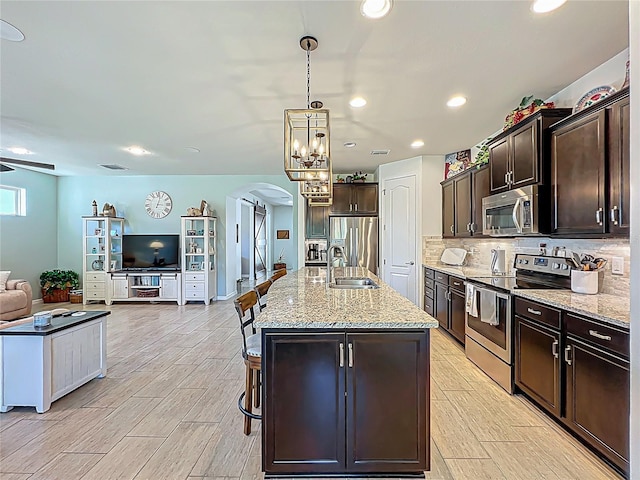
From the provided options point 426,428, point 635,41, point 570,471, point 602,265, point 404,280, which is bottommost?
point 570,471

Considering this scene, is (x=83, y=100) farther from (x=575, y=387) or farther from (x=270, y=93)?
(x=575, y=387)

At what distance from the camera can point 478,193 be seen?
4.20 meters

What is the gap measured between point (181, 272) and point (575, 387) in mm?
6431

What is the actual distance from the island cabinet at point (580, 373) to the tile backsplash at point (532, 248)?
495mm


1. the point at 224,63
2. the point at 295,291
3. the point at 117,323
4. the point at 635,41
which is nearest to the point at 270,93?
the point at 224,63

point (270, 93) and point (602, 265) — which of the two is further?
point (270, 93)

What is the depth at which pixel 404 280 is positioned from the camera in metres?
5.82

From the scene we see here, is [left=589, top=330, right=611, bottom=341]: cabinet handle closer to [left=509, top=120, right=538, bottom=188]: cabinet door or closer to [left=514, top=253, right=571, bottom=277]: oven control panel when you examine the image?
[left=514, top=253, right=571, bottom=277]: oven control panel

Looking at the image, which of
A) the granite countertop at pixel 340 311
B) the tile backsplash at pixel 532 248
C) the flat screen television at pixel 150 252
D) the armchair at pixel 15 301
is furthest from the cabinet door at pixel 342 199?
the armchair at pixel 15 301

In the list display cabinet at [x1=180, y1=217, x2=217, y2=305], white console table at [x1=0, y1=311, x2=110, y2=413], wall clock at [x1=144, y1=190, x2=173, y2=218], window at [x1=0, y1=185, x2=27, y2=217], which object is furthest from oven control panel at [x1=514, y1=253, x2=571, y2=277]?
window at [x1=0, y1=185, x2=27, y2=217]

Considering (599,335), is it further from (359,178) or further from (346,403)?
(359,178)

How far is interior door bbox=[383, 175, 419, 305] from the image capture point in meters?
5.69

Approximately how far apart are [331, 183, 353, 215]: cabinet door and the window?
19.8ft

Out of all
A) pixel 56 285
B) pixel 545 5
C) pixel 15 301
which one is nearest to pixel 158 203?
pixel 56 285
